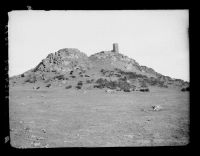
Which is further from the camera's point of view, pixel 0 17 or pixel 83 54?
pixel 83 54

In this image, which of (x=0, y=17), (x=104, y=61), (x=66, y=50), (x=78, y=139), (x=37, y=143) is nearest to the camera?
(x=0, y=17)

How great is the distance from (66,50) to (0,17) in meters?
101

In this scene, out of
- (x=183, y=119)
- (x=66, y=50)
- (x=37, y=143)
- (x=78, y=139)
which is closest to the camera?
(x=37, y=143)

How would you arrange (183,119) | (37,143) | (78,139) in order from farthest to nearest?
(183,119) → (78,139) → (37,143)

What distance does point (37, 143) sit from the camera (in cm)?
1008
